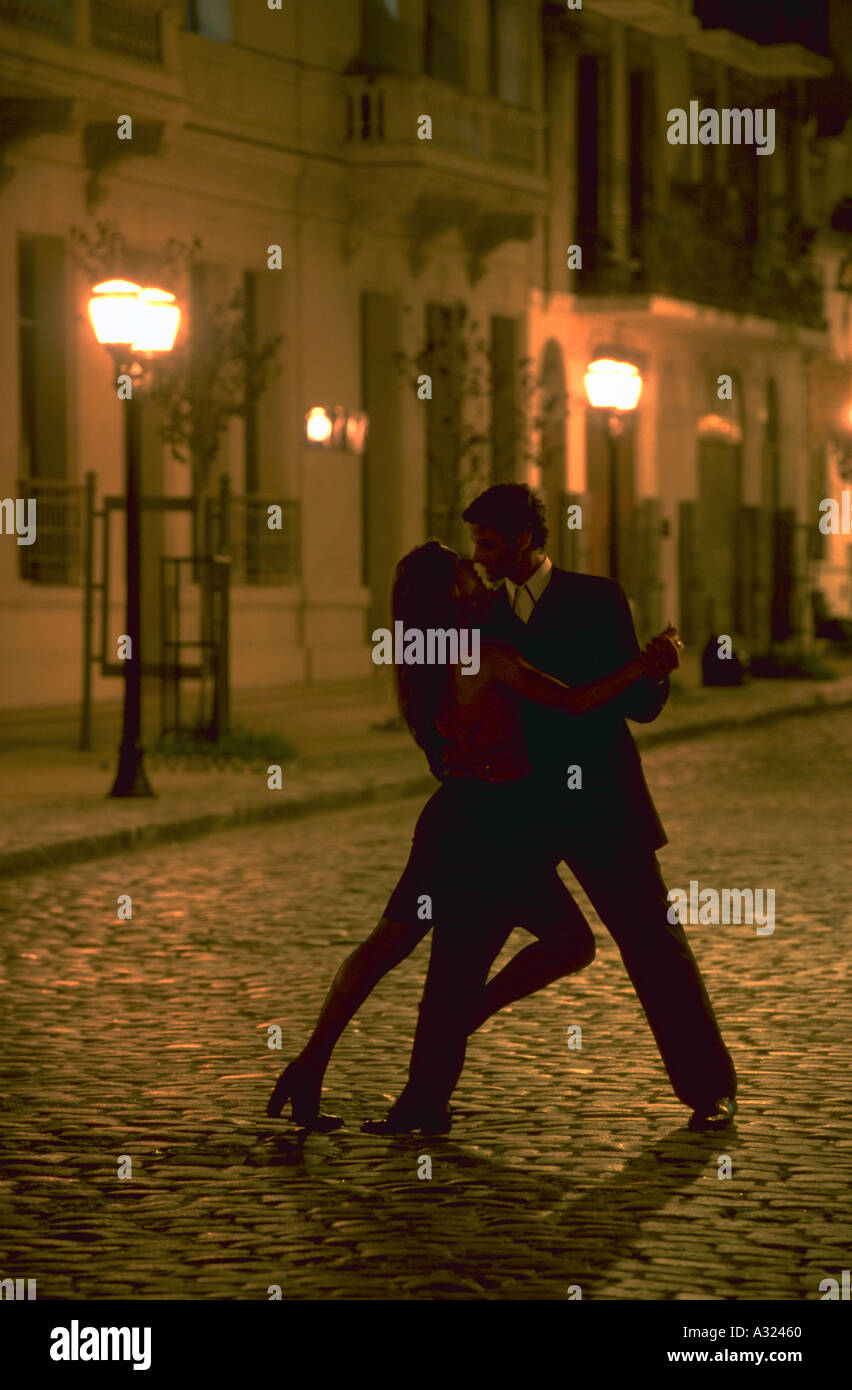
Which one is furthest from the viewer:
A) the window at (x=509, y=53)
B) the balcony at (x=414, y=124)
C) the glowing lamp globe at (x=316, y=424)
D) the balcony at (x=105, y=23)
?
the window at (x=509, y=53)

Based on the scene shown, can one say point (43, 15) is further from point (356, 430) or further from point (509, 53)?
point (509, 53)

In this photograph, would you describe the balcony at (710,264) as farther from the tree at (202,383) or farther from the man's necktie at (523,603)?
the man's necktie at (523,603)

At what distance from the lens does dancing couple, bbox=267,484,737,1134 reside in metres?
6.93

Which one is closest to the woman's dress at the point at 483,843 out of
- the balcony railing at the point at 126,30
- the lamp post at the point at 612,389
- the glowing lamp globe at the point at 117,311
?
the glowing lamp globe at the point at 117,311

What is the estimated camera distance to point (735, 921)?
38.5 ft

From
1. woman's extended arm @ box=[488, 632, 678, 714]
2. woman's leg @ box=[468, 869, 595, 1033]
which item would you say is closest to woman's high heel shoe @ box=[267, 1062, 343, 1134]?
woman's leg @ box=[468, 869, 595, 1033]

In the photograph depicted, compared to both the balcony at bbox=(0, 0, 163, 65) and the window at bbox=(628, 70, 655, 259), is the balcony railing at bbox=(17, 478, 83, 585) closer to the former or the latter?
the balcony at bbox=(0, 0, 163, 65)

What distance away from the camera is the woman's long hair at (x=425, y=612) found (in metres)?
6.88

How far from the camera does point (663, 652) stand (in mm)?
6754

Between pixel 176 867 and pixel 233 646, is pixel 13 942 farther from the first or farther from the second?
pixel 233 646

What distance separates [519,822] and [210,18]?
70.7ft

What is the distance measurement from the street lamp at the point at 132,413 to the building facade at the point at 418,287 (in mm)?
1943

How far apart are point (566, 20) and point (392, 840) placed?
23.0 meters
